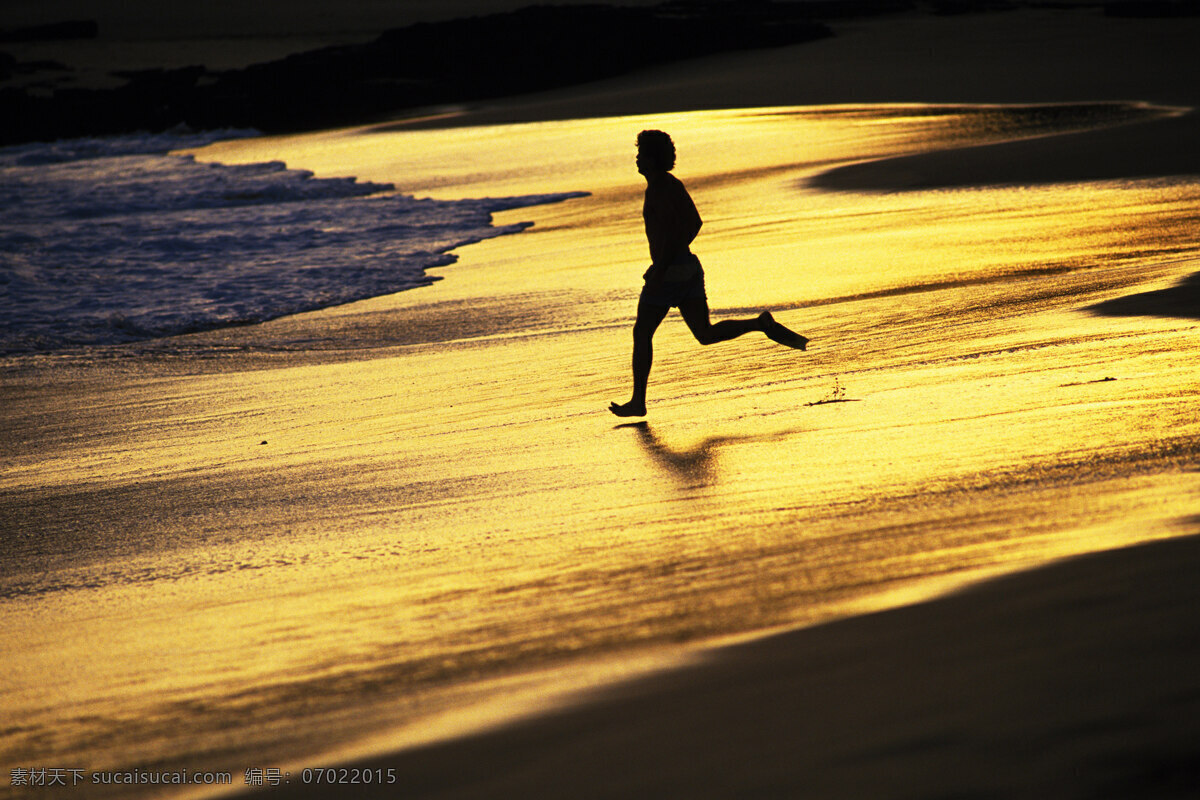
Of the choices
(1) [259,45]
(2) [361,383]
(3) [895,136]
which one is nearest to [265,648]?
(2) [361,383]

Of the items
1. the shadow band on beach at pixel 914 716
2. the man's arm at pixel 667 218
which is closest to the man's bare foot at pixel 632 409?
the man's arm at pixel 667 218

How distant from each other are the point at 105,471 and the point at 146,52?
6795 cm

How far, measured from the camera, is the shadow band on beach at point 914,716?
7.93ft

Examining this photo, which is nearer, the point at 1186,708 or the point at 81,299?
the point at 1186,708

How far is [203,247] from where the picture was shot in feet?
56.6

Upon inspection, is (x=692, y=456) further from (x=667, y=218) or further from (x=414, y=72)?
(x=414, y=72)

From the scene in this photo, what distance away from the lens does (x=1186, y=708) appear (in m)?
2.48

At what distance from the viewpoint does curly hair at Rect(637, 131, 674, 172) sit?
19.7 feet

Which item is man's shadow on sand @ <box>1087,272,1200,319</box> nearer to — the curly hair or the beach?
the beach

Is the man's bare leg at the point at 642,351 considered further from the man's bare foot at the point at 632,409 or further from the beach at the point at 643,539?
the beach at the point at 643,539

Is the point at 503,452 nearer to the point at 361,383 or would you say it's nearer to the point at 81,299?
the point at 361,383

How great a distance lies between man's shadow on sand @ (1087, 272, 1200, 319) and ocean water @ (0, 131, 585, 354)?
26.2 feet

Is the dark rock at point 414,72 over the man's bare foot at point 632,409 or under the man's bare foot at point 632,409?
over

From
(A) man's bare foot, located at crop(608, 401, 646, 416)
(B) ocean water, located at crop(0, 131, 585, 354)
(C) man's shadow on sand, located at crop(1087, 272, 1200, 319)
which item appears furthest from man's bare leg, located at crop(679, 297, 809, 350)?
(B) ocean water, located at crop(0, 131, 585, 354)
